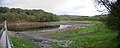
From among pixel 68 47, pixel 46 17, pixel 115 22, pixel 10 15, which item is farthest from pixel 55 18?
pixel 115 22

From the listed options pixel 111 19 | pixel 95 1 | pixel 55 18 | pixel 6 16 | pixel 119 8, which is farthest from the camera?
pixel 55 18

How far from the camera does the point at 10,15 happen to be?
156 m

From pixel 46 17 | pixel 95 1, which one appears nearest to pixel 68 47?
pixel 95 1

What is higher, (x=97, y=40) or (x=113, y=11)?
(x=113, y=11)

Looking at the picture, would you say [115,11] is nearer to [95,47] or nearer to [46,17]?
[95,47]

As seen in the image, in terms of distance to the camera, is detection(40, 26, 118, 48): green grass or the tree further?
detection(40, 26, 118, 48): green grass

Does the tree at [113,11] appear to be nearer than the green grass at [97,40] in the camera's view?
Yes

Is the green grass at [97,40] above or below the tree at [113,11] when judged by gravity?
below

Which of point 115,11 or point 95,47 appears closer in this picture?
point 115,11

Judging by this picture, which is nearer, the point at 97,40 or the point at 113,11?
the point at 113,11

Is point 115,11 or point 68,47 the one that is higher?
point 115,11

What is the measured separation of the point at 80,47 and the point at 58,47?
103 inches

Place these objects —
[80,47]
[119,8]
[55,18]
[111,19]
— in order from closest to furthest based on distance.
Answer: [119,8]
[111,19]
[80,47]
[55,18]

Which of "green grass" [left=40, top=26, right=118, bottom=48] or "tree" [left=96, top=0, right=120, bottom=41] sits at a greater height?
"tree" [left=96, top=0, right=120, bottom=41]
